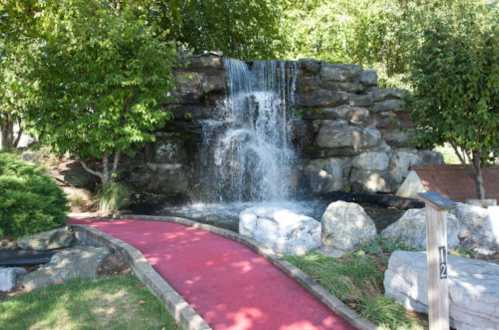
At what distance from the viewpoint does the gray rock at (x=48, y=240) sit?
7.56 meters

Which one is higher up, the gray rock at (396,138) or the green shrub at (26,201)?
the gray rock at (396,138)

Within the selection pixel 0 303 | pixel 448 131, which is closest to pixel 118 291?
pixel 0 303

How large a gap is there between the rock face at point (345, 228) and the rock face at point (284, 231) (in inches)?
7.4

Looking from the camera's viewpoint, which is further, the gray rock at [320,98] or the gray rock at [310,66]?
the gray rock at [310,66]

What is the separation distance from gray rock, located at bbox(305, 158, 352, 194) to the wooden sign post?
1166cm

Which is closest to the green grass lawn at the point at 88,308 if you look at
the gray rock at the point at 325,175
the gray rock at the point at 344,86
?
the gray rock at the point at 325,175

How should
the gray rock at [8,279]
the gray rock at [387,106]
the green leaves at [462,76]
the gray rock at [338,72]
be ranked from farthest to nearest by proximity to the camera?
1. the gray rock at [387,106]
2. the gray rock at [338,72]
3. the green leaves at [462,76]
4. the gray rock at [8,279]

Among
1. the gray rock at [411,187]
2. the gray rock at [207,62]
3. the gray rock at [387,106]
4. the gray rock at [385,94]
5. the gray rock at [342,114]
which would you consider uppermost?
the gray rock at [207,62]

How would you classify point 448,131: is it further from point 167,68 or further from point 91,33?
point 91,33

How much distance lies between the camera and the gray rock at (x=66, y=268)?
6.29m

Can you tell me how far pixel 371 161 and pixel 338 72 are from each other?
371 cm

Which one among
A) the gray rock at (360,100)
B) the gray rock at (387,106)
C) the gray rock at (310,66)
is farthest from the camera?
the gray rock at (387,106)

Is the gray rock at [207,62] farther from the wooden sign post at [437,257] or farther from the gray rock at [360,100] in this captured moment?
the wooden sign post at [437,257]

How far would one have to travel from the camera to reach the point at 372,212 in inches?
496
